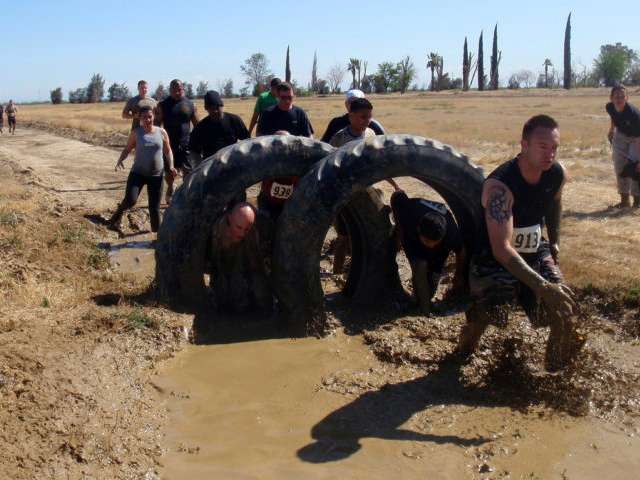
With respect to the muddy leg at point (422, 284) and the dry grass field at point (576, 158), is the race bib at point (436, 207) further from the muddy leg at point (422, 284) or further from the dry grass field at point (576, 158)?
the dry grass field at point (576, 158)

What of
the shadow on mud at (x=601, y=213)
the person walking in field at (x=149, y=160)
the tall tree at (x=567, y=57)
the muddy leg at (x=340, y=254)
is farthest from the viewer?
the tall tree at (x=567, y=57)

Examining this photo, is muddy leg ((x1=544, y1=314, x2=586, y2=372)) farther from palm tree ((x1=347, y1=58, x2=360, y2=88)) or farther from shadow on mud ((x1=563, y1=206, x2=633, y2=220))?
palm tree ((x1=347, y1=58, x2=360, y2=88))

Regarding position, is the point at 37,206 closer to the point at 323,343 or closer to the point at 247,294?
the point at 247,294

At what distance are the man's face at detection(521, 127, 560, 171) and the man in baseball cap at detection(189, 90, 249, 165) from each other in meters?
4.96

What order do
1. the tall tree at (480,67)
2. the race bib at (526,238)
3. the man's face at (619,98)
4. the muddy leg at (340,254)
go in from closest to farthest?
1. the race bib at (526,238)
2. the muddy leg at (340,254)
3. the man's face at (619,98)
4. the tall tree at (480,67)

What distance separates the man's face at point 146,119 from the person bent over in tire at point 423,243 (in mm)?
3961

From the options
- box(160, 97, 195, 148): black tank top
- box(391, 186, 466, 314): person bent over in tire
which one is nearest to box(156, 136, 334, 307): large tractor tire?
box(391, 186, 466, 314): person bent over in tire

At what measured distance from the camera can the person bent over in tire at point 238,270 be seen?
254 inches

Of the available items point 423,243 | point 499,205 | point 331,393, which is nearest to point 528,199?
point 499,205

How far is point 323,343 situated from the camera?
6.21m

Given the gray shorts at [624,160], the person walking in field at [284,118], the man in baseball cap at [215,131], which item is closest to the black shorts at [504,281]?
the person walking in field at [284,118]

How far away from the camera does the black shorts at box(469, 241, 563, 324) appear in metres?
5.24

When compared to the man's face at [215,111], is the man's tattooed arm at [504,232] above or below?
below

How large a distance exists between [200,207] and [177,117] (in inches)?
203
